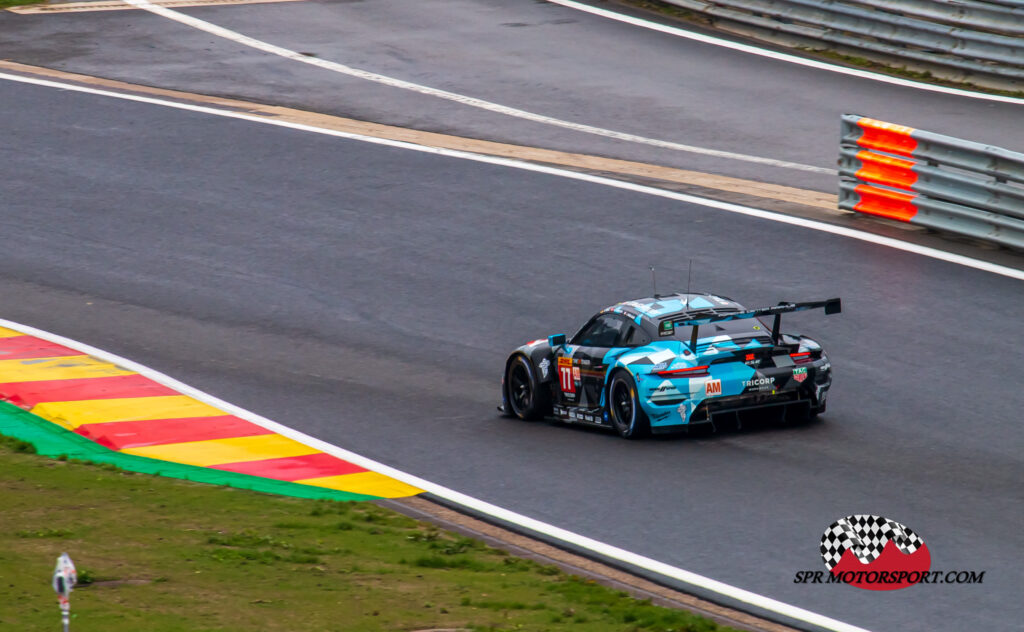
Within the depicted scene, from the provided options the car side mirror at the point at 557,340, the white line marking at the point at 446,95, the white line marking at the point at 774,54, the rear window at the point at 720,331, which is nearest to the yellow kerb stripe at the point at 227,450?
the car side mirror at the point at 557,340

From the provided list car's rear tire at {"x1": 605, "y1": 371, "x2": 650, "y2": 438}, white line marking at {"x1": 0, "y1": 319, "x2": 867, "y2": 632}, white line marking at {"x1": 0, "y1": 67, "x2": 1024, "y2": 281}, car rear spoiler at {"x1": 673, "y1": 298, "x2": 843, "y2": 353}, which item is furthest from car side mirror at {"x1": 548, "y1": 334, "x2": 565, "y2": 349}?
white line marking at {"x1": 0, "y1": 67, "x2": 1024, "y2": 281}

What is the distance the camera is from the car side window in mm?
13648

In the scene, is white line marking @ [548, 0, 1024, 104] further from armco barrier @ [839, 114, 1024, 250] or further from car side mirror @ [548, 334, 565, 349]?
car side mirror @ [548, 334, 565, 349]

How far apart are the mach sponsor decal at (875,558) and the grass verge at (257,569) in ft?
4.93

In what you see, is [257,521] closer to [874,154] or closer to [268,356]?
[268,356]

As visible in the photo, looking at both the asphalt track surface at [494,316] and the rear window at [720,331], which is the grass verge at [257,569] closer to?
the asphalt track surface at [494,316]

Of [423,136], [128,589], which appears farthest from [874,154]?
[128,589]

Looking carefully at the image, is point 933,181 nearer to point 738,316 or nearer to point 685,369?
point 738,316

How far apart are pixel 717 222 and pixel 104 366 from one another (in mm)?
7892

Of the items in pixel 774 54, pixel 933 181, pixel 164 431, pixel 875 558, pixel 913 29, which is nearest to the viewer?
pixel 875 558

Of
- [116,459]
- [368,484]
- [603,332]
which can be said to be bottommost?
[116,459]

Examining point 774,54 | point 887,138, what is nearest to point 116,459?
point 887,138

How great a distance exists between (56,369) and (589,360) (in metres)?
5.80

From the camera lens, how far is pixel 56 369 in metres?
15.7
